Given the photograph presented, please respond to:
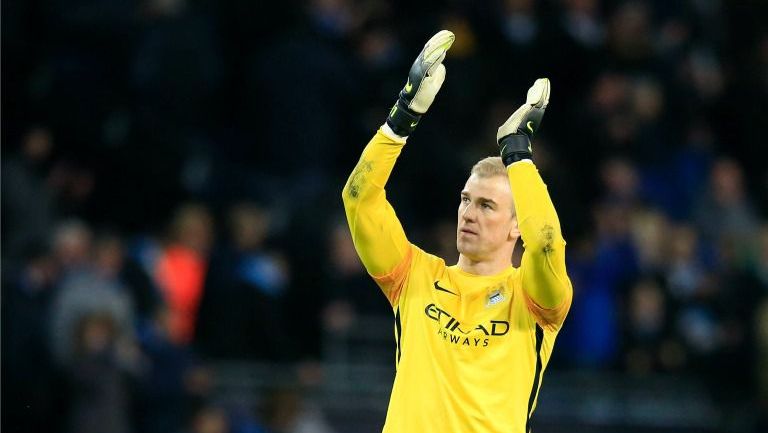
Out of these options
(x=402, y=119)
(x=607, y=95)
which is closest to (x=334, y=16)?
(x=607, y=95)

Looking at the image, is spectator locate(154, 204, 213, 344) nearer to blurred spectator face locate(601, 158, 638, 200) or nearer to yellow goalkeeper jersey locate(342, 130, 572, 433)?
blurred spectator face locate(601, 158, 638, 200)

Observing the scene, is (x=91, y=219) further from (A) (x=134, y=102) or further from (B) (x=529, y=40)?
(B) (x=529, y=40)

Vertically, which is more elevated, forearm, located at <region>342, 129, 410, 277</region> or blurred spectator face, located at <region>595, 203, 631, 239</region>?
blurred spectator face, located at <region>595, 203, 631, 239</region>

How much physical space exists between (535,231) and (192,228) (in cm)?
620

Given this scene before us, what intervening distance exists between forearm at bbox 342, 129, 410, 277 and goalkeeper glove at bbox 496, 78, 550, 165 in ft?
1.54

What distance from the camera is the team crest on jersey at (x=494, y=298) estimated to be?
7023 mm

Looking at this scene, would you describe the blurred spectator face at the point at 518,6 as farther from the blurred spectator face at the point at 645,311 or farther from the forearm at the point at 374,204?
the forearm at the point at 374,204

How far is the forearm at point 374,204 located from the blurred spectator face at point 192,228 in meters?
5.55

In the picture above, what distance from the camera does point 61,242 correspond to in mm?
12016

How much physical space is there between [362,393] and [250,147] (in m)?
2.60

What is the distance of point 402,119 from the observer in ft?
23.1

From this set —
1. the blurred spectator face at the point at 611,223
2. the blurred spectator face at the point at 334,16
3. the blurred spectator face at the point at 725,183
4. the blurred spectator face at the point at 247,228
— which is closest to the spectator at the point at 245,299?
the blurred spectator face at the point at 247,228

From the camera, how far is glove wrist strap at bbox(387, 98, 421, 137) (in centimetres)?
702

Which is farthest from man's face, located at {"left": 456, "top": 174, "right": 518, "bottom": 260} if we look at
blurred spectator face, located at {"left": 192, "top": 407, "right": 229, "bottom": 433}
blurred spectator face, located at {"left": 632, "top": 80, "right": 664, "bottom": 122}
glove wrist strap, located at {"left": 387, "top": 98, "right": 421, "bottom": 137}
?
blurred spectator face, located at {"left": 632, "top": 80, "right": 664, "bottom": 122}
